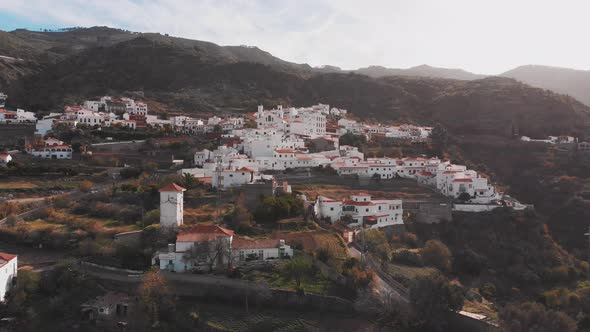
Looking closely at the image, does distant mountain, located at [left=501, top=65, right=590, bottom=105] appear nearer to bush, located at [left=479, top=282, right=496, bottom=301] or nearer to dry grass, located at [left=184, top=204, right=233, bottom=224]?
bush, located at [left=479, top=282, right=496, bottom=301]

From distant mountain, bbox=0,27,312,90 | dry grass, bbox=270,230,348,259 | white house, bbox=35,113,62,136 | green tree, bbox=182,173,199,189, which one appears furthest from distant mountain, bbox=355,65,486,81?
dry grass, bbox=270,230,348,259

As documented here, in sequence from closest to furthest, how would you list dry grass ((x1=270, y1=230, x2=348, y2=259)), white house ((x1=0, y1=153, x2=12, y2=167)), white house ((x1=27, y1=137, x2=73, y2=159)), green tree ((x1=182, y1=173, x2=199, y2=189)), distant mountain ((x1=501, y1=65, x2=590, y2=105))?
dry grass ((x1=270, y1=230, x2=348, y2=259))
green tree ((x1=182, y1=173, x2=199, y2=189))
white house ((x1=0, y1=153, x2=12, y2=167))
white house ((x1=27, y1=137, x2=73, y2=159))
distant mountain ((x1=501, y1=65, x2=590, y2=105))

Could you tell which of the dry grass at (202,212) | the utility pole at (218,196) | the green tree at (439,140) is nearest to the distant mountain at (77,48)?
the green tree at (439,140)

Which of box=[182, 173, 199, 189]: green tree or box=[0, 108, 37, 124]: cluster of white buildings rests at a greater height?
box=[0, 108, 37, 124]: cluster of white buildings

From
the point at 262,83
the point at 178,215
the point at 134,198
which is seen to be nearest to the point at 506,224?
the point at 178,215

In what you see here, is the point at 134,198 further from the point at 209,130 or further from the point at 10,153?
the point at 209,130

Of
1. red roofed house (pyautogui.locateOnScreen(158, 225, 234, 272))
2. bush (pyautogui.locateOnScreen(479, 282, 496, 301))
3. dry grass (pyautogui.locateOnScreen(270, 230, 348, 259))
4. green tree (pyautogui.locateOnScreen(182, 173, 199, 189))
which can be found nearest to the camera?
red roofed house (pyautogui.locateOnScreen(158, 225, 234, 272))

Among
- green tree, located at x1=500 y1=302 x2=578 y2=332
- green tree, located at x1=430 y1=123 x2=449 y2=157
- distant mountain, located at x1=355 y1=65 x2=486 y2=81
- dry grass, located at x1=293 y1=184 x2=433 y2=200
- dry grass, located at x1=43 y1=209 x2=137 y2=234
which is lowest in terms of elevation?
green tree, located at x1=500 y1=302 x2=578 y2=332
